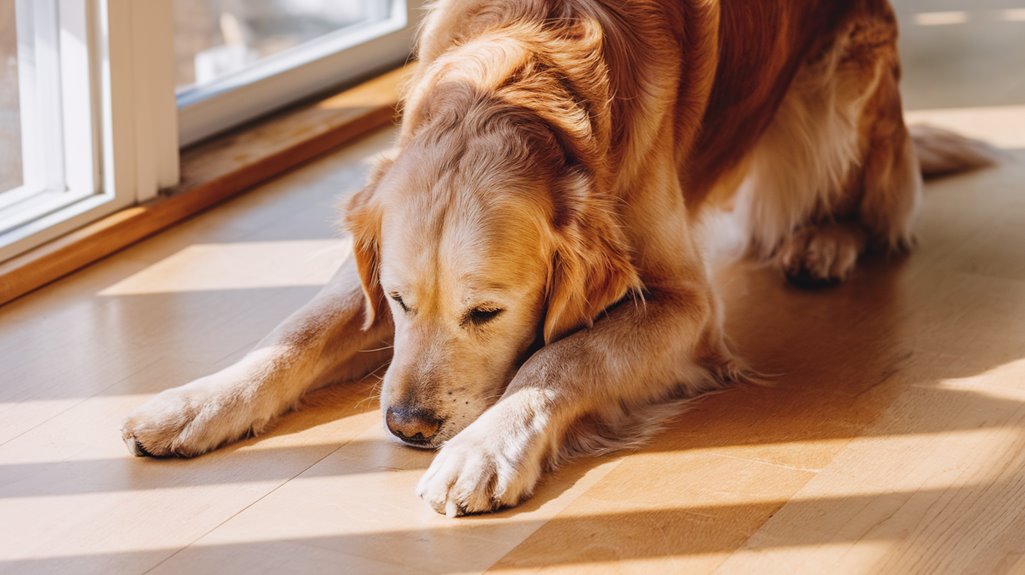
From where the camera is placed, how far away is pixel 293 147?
383cm

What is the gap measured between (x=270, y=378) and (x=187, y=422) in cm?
18

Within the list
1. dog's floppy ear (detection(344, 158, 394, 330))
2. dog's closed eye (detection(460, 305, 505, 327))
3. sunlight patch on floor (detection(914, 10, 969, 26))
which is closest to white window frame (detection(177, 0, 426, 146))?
dog's floppy ear (detection(344, 158, 394, 330))

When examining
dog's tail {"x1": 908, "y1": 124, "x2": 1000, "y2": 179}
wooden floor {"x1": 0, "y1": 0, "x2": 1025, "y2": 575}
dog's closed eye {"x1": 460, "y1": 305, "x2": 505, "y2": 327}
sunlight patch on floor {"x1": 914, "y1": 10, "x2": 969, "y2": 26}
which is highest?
sunlight patch on floor {"x1": 914, "y1": 10, "x2": 969, "y2": 26}

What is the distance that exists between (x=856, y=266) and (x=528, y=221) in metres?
1.33

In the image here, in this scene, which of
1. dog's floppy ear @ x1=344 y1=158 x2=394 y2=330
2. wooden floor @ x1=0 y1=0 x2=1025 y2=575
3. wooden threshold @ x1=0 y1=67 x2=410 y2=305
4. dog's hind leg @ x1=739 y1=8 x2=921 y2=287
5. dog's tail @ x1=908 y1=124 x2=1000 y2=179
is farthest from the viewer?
dog's tail @ x1=908 y1=124 x2=1000 y2=179

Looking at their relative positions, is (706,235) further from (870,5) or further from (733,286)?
(870,5)

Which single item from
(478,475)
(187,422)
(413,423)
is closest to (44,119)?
(187,422)

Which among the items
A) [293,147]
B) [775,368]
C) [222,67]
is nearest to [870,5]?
[775,368]

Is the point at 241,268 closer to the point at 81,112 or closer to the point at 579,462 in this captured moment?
the point at 81,112

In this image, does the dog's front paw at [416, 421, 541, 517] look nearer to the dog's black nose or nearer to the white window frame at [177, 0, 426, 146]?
the dog's black nose

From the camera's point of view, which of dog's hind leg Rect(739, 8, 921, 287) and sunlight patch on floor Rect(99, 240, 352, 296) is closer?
sunlight patch on floor Rect(99, 240, 352, 296)

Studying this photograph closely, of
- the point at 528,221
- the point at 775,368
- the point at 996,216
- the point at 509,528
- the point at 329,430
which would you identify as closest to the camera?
the point at 509,528

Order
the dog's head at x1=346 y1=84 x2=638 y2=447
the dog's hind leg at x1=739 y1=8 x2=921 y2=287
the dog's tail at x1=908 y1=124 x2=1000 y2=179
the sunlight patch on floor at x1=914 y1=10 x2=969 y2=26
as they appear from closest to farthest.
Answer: the dog's head at x1=346 y1=84 x2=638 y2=447, the dog's hind leg at x1=739 y1=8 x2=921 y2=287, the dog's tail at x1=908 y1=124 x2=1000 y2=179, the sunlight patch on floor at x1=914 y1=10 x2=969 y2=26

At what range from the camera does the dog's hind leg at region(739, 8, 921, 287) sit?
316 cm
